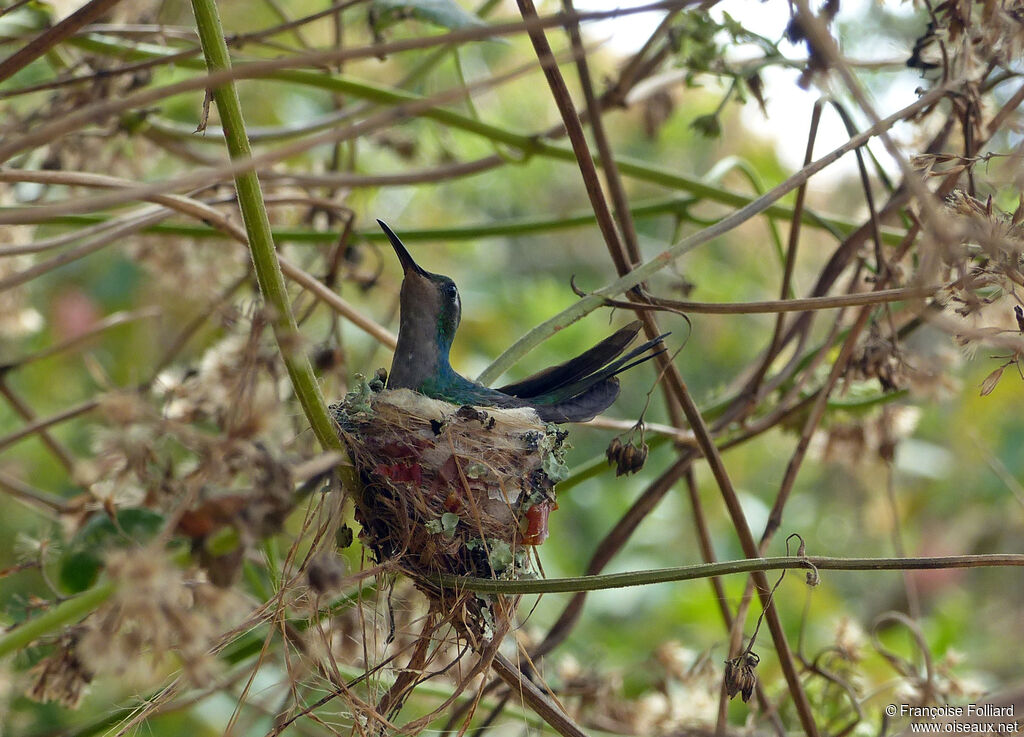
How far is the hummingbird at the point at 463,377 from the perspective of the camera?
197 cm

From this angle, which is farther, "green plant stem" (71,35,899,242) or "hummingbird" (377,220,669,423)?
"green plant stem" (71,35,899,242)

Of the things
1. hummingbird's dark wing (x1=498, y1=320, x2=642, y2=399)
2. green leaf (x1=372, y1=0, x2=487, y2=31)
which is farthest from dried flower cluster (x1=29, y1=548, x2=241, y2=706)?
green leaf (x1=372, y1=0, x2=487, y2=31)

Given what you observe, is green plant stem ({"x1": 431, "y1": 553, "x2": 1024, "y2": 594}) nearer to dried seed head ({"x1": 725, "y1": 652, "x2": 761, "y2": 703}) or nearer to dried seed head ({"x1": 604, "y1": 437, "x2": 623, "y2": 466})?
dried seed head ({"x1": 725, "y1": 652, "x2": 761, "y2": 703})

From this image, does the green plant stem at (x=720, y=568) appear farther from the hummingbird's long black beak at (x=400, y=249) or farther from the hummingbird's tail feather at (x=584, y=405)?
the hummingbird's long black beak at (x=400, y=249)

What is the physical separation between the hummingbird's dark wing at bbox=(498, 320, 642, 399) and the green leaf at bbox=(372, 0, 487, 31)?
30.0 inches

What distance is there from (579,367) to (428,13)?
0.86 metres

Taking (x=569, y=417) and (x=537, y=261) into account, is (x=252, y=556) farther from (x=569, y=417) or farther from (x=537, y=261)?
(x=537, y=261)

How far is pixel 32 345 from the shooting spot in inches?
179

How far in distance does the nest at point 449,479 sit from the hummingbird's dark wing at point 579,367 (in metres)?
0.13

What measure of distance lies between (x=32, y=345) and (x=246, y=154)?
389 centimetres

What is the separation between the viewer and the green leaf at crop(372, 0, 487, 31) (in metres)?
2.16

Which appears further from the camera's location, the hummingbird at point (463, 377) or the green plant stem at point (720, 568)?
the hummingbird at point (463, 377)

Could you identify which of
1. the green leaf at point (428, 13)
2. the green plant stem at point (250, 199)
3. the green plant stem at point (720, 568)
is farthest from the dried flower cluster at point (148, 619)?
the green leaf at point (428, 13)

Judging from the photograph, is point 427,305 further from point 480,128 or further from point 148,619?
point 148,619
